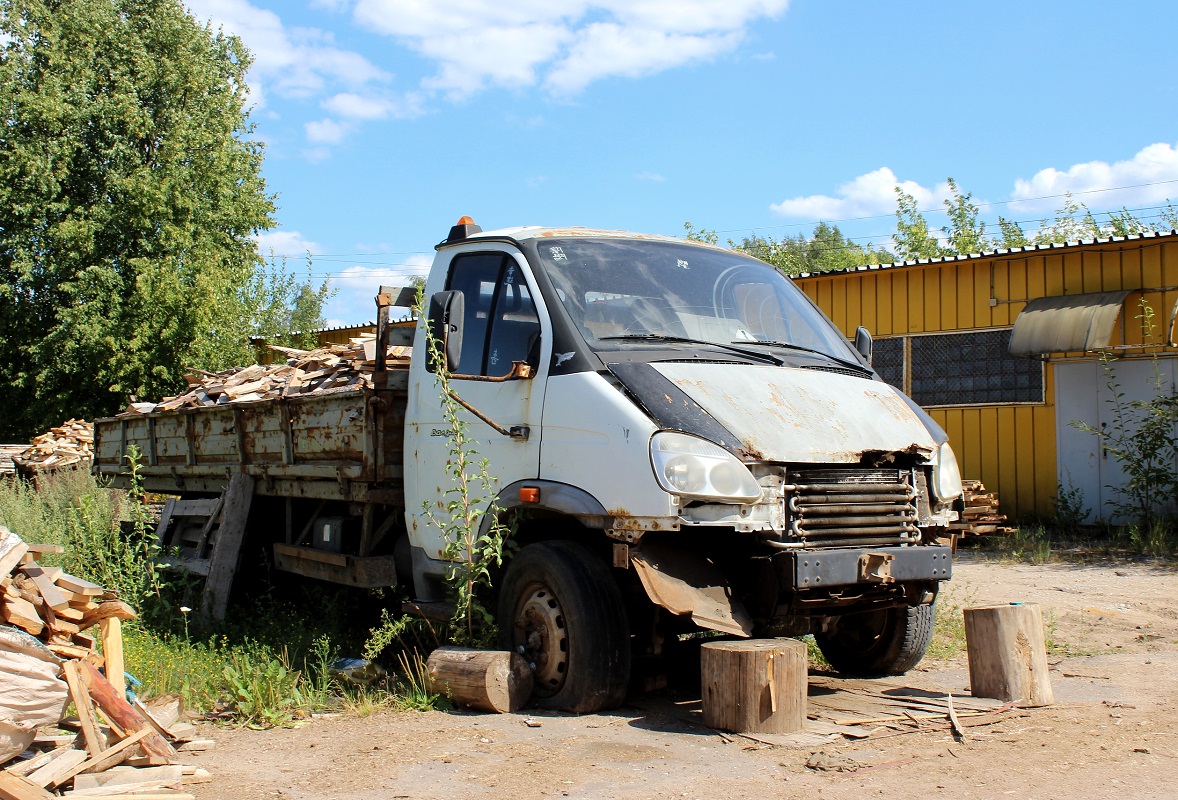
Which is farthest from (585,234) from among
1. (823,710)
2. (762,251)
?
(762,251)

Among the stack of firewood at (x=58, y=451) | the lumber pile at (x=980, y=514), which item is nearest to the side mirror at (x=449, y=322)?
the lumber pile at (x=980, y=514)

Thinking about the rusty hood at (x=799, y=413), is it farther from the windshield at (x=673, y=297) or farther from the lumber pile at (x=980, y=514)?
the lumber pile at (x=980, y=514)

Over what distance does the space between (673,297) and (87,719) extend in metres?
3.62

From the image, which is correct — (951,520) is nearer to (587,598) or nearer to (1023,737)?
(1023,737)

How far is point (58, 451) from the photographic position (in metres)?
19.4

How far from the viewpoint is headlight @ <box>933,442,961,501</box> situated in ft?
18.5

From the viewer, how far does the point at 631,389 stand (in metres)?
5.21

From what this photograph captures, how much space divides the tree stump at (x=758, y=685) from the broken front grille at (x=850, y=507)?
21.6 inches

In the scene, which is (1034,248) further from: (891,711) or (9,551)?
→ (9,551)

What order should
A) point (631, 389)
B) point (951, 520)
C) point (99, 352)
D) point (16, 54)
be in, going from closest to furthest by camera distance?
point (631, 389)
point (951, 520)
point (99, 352)
point (16, 54)

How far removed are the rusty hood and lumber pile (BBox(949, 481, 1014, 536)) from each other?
748 cm

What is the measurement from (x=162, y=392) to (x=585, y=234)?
1932cm

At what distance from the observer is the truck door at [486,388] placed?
225 inches

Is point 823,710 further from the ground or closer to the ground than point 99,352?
closer to the ground
